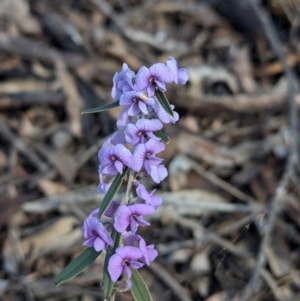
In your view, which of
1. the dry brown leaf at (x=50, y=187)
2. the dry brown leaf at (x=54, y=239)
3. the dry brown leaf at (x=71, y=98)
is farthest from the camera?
the dry brown leaf at (x=71, y=98)

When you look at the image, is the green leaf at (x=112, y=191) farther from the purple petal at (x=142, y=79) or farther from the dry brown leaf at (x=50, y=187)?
the dry brown leaf at (x=50, y=187)

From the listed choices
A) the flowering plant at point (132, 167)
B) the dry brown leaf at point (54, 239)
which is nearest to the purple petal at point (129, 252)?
the flowering plant at point (132, 167)

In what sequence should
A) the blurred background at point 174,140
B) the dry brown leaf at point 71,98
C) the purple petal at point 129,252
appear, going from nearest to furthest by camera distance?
1. the purple petal at point 129,252
2. the blurred background at point 174,140
3. the dry brown leaf at point 71,98

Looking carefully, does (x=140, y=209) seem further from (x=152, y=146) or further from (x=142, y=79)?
(x=142, y=79)

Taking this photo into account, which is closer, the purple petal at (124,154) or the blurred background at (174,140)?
the purple petal at (124,154)

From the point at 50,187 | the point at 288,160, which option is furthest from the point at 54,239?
the point at 288,160

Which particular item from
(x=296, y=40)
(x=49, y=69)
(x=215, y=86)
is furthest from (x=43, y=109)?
(x=296, y=40)

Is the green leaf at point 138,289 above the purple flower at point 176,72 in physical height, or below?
below

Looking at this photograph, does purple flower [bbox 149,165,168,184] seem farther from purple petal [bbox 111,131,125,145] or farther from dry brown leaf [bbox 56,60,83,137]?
dry brown leaf [bbox 56,60,83,137]

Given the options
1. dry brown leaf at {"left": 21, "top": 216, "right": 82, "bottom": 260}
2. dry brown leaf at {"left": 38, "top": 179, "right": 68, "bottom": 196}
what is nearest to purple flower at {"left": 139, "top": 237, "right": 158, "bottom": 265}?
dry brown leaf at {"left": 21, "top": 216, "right": 82, "bottom": 260}
